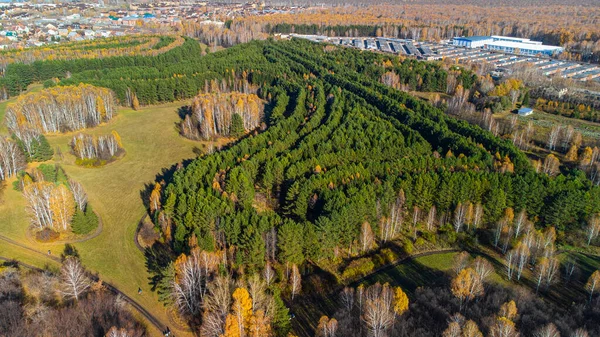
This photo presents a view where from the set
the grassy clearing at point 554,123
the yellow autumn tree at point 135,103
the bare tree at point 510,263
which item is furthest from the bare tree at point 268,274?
the yellow autumn tree at point 135,103

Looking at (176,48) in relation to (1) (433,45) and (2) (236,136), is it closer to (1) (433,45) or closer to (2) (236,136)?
(2) (236,136)

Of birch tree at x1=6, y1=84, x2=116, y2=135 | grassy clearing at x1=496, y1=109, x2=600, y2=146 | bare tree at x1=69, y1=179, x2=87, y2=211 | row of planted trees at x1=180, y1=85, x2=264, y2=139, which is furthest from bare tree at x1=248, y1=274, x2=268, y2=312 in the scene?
grassy clearing at x1=496, y1=109, x2=600, y2=146

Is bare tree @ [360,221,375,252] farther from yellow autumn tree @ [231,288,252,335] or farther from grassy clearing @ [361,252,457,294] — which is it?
yellow autumn tree @ [231,288,252,335]

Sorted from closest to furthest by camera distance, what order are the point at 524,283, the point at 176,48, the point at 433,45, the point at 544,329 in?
the point at 544,329 → the point at 524,283 → the point at 176,48 → the point at 433,45

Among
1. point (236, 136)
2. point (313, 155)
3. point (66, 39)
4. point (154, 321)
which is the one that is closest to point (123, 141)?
point (236, 136)

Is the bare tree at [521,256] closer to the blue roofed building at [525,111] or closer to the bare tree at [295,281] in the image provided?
the bare tree at [295,281]

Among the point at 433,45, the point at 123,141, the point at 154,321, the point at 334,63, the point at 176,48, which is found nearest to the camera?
the point at 154,321

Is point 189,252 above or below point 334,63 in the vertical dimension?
below
